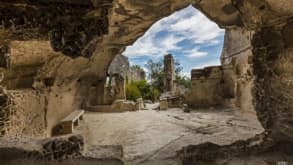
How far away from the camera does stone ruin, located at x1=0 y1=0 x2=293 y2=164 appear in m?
1.52

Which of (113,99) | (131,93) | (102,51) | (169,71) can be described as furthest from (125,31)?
(131,93)

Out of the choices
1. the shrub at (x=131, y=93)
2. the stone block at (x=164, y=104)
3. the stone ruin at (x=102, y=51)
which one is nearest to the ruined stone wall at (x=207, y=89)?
the stone block at (x=164, y=104)

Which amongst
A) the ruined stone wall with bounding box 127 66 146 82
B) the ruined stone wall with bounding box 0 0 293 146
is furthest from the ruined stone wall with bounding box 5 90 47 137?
the ruined stone wall with bounding box 127 66 146 82

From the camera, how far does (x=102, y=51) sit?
21.1 feet

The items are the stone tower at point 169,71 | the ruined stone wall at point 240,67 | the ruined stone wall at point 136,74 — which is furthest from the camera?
the ruined stone wall at point 136,74

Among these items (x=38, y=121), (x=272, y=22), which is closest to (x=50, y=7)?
(x=272, y=22)

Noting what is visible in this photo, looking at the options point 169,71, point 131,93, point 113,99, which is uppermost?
point 169,71

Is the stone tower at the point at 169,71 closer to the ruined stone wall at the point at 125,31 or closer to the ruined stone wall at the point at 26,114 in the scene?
the ruined stone wall at the point at 125,31

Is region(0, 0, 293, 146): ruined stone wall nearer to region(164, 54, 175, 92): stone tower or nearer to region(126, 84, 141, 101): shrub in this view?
region(126, 84, 141, 101): shrub

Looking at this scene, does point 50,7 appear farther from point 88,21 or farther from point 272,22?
point 272,22

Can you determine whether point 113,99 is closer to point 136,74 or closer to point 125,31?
point 125,31

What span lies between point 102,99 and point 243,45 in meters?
7.20

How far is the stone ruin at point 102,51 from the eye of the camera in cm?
152

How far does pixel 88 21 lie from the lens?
1572mm
